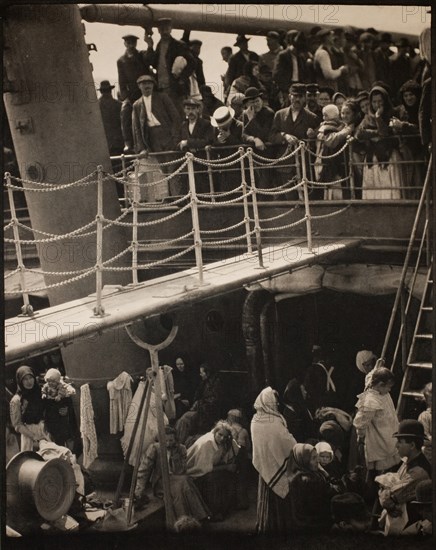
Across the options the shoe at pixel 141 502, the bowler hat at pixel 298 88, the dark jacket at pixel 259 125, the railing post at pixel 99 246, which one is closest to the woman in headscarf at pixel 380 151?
the bowler hat at pixel 298 88

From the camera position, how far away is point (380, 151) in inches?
212

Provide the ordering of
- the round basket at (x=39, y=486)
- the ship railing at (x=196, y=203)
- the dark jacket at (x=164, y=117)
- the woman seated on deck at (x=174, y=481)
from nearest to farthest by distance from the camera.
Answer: the round basket at (x=39, y=486) < the woman seated on deck at (x=174, y=481) < the ship railing at (x=196, y=203) < the dark jacket at (x=164, y=117)

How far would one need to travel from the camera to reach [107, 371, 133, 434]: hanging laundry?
5223 mm

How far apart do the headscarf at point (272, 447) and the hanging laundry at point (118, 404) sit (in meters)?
0.63

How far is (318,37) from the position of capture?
5.23 meters

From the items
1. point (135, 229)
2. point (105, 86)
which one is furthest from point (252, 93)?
point (135, 229)

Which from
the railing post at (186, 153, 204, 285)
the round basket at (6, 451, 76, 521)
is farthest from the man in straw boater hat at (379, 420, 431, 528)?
the round basket at (6, 451, 76, 521)

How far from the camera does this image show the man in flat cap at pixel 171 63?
525 cm

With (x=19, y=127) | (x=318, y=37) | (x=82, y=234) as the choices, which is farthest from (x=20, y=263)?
(x=318, y=37)

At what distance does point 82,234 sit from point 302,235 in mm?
1122

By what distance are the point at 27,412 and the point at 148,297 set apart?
2.69 ft

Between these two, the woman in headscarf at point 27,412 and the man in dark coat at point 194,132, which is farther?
the man in dark coat at point 194,132

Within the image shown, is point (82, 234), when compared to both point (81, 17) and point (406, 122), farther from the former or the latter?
point (406, 122)

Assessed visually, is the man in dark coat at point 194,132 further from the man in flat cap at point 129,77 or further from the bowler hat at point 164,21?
the bowler hat at point 164,21
